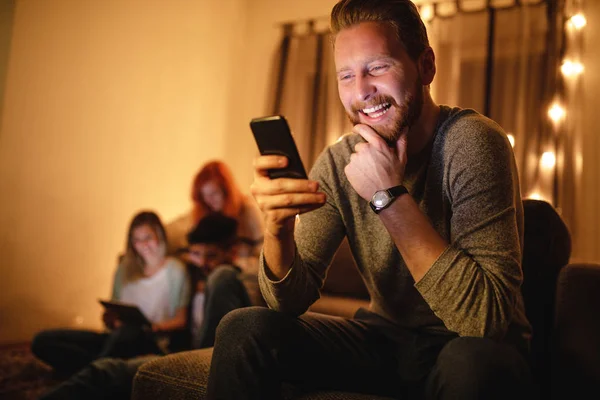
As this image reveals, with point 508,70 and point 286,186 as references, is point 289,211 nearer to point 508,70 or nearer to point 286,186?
point 286,186

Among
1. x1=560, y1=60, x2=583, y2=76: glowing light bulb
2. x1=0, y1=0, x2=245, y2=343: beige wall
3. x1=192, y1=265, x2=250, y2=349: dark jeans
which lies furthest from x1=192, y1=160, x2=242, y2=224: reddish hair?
x1=560, y1=60, x2=583, y2=76: glowing light bulb

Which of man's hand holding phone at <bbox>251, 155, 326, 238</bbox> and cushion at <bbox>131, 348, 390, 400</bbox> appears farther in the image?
cushion at <bbox>131, 348, 390, 400</bbox>

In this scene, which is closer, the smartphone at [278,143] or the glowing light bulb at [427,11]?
the smartphone at [278,143]

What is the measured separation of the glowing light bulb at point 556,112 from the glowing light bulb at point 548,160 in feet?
0.69

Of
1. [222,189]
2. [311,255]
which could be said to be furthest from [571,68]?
[311,255]

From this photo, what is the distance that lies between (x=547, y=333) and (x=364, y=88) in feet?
2.35

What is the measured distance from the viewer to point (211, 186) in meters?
2.72

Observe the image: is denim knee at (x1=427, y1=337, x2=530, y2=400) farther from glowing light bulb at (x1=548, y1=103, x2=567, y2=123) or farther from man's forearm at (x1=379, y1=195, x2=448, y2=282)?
glowing light bulb at (x1=548, y1=103, x2=567, y2=123)

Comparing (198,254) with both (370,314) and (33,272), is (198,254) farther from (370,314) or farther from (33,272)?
(370,314)

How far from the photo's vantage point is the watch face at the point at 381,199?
83 centimetres

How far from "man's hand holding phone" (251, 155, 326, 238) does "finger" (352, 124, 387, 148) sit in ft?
0.52

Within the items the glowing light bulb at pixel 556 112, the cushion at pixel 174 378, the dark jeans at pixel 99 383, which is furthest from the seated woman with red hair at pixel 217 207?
the glowing light bulb at pixel 556 112

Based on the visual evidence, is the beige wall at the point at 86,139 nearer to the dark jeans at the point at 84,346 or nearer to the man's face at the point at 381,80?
the dark jeans at the point at 84,346

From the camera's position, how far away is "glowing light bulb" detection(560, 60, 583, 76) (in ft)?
10.2
